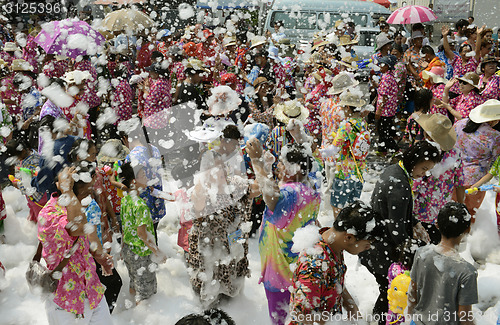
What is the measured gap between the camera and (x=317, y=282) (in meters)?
2.22

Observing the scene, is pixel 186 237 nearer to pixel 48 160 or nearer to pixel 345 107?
pixel 48 160

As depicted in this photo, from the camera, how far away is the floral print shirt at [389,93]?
7035 millimetres

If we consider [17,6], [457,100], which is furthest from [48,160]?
[17,6]

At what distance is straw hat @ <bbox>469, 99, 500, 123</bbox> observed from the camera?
4.25 meters

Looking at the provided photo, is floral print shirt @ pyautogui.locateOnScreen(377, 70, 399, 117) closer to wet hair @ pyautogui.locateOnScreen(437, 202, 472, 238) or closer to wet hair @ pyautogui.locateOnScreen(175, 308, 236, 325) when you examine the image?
wet hair @ pyautogui.locateOnScreen(437, 202, 472, 238)

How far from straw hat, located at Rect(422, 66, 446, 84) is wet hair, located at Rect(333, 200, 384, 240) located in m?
4.62

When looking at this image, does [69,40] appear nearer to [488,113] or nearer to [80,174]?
[80,174]

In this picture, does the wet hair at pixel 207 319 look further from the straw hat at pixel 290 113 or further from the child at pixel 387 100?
the child at pixel 387 100

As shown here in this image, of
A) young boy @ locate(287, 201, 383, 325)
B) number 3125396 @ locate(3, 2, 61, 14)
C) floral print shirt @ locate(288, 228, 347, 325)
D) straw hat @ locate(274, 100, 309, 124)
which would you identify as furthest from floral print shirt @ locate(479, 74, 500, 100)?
number 3125396 @ locate(3, 2, 61, 14)

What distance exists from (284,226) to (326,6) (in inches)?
426

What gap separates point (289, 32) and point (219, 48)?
3.15 metres

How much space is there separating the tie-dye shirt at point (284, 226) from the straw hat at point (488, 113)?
7.47ft

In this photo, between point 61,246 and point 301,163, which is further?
point 301,163

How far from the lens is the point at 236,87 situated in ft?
21.3
